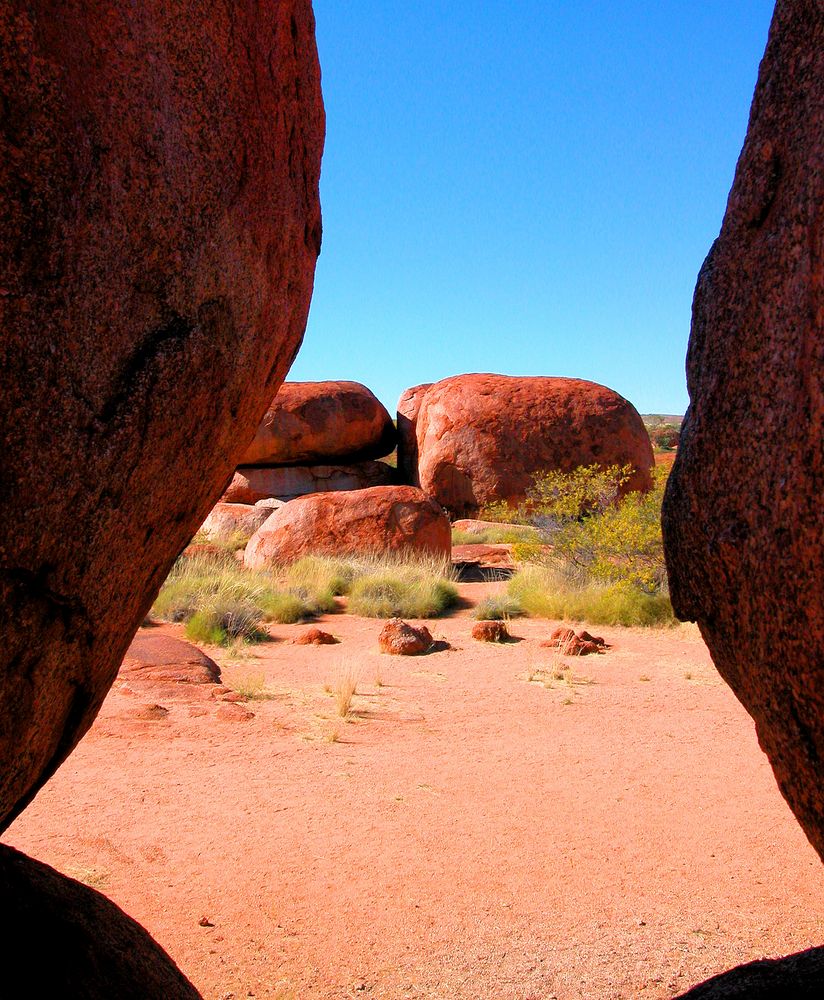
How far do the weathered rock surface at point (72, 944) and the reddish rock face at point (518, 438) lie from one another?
19.5 metres

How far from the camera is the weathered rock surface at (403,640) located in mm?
10633

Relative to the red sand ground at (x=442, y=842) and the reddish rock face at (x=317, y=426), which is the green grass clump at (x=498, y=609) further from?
the reddish rock face at (x=317, y=426)

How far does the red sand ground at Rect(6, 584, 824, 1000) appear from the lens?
4.05m

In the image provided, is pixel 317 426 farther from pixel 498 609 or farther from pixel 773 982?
pixel 773 982

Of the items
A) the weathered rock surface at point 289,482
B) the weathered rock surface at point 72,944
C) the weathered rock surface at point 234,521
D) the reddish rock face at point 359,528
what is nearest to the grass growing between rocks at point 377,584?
the reddish rock face at point 359,528

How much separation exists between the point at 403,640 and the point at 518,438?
494 inches

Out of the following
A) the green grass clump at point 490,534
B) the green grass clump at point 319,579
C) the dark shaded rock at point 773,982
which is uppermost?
the dark shaded rock at point 773,982

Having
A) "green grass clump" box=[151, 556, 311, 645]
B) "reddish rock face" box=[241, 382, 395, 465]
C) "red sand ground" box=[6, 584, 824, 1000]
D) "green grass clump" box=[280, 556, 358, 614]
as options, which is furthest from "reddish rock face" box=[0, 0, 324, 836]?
"reddish rock face" box=[241, 382, 395, 465]

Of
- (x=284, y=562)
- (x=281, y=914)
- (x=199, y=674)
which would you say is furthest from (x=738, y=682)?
(x=284, y=562)

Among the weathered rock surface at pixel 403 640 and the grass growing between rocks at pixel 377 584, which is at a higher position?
the weathered rock surface at pixel 403 640

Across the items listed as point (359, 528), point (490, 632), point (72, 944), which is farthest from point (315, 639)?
point (72, 944)

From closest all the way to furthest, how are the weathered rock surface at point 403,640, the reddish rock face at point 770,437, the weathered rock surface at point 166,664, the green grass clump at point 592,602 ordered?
1. the reddish rock face at point 770,437
2. the weathered rock surface at point 166,664
3. the weathered rock surface at point 403,640
4. the green grass clump at point 592,602

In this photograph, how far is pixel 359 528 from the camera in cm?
1608

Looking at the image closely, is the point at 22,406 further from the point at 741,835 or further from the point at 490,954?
the point at 741,835
